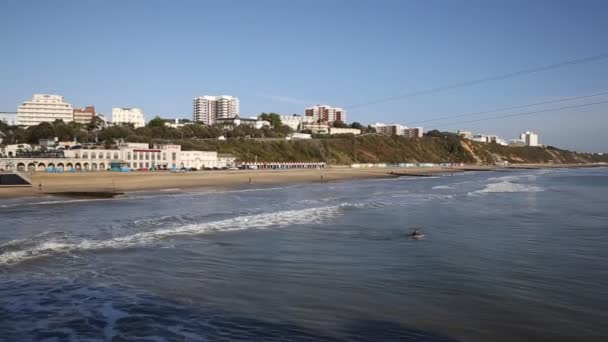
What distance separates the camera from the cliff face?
96938 mm

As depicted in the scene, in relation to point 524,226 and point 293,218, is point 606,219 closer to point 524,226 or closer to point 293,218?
point 524,226

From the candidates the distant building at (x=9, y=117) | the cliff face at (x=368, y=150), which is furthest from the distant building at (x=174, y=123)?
the distant building at (x=9, y=117)

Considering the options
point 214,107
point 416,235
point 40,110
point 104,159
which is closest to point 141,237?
point 416,235

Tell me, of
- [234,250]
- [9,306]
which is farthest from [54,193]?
[9,306]

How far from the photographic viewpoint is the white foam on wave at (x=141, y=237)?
12258mm

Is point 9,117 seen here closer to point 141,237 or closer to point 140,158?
point 140,158

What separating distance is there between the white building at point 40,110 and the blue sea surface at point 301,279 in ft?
412

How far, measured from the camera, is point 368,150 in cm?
12775

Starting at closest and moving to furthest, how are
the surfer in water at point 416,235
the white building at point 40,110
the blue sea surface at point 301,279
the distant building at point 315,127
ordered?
the blue sea surface at point 301,279 < the surfer in water at point 416,235 < the white building at point 40,110 < the distant building at point 315,127

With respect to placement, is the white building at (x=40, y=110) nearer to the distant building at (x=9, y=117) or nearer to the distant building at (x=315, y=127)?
the distant building at (x=9, y=117)

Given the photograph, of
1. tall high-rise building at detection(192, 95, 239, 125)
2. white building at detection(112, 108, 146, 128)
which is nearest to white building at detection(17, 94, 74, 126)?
white building at detection(112, 108, 146, 128)

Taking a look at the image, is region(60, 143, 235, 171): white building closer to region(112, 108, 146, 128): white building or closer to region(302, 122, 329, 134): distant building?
region(112, 108, 146, 128): white building

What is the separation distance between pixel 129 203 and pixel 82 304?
62.7 feet

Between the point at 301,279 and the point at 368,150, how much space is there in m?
119
